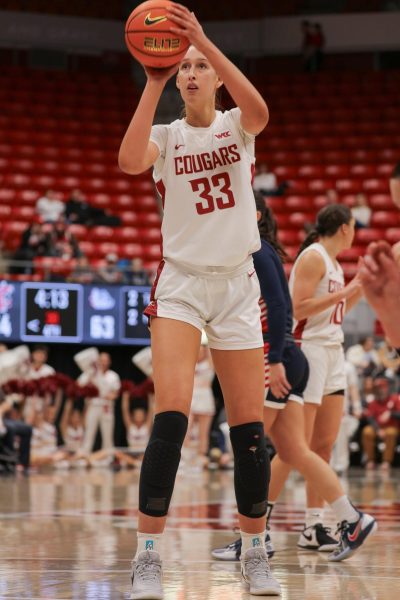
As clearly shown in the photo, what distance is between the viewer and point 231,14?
95.4ft

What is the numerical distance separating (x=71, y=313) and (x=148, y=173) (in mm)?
8427

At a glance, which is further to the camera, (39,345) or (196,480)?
(39,345)

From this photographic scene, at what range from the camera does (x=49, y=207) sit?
20844 millimetres

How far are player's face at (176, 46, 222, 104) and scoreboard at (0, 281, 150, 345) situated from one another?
38.1ft

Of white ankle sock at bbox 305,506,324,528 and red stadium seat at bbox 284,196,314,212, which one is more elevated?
red stadium seat at bbox 284,196,314,212

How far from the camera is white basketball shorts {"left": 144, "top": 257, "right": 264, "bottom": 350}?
15.7ft

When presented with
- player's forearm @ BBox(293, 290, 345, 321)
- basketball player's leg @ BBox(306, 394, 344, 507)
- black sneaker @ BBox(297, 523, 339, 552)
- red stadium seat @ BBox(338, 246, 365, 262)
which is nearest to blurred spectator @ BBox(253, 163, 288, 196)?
red stadium seat @ BBox(338, 246, 365, 262)

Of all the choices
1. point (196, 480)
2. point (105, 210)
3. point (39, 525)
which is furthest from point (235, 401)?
point (105, 210)

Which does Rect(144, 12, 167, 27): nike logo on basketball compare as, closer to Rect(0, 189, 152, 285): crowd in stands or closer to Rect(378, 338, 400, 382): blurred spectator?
Rect(0, 189, 152, 285): crowd in stands

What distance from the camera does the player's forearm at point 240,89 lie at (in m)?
4.53

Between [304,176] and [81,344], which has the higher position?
[304,176]

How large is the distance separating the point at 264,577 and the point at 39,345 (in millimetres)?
12619

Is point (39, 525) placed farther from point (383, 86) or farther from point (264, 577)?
point (383, 86)

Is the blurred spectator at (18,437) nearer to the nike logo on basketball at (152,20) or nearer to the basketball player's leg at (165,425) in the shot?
the basketball player's leg at (165,425)
